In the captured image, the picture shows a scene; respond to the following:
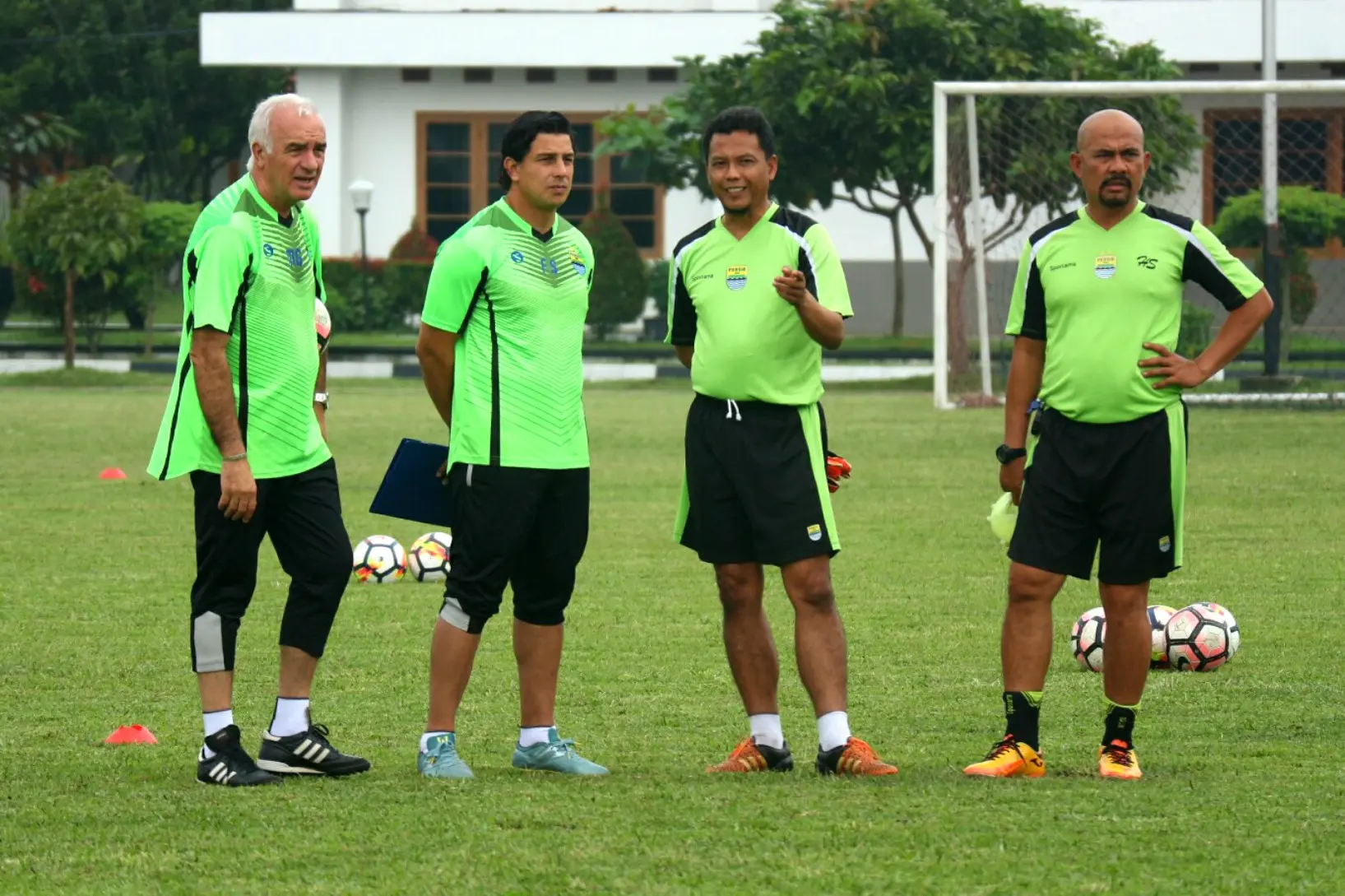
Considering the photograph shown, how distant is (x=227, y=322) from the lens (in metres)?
6.06

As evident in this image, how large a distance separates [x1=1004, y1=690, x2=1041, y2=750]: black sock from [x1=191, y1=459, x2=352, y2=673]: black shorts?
1.94 metres

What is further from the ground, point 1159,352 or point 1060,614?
point 1159,352

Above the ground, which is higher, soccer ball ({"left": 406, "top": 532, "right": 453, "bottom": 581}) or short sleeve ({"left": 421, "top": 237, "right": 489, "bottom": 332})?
short sleeve ({"left": 421, "top": 237, "right": 489, "bottom": 332})

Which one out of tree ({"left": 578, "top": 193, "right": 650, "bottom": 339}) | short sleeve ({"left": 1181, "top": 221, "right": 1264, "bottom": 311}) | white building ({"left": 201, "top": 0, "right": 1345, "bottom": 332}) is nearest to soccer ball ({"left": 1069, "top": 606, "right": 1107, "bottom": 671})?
short sleeve ({"left": 1181, "top": 221, "right": 1264, "bottom": 311})

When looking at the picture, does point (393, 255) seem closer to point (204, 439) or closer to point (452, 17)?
point (452, 17)

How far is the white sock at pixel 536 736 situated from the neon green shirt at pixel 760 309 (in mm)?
1079

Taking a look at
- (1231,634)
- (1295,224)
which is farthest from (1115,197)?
(1295,224)

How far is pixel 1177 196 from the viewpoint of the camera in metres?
30.1

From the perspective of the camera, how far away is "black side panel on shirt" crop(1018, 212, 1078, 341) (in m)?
6.43

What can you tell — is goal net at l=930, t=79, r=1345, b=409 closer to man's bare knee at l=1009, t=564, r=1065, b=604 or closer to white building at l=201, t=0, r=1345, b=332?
white building at l=201, t=0, r=1345, b=332

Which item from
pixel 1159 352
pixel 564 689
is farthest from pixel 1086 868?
pixel 564 689

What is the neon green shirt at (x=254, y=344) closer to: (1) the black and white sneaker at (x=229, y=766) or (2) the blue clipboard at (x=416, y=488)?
(2) the blue clipboard at (x=416, y=488)

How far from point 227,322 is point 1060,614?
16.0 ft

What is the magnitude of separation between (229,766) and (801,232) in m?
2.21
